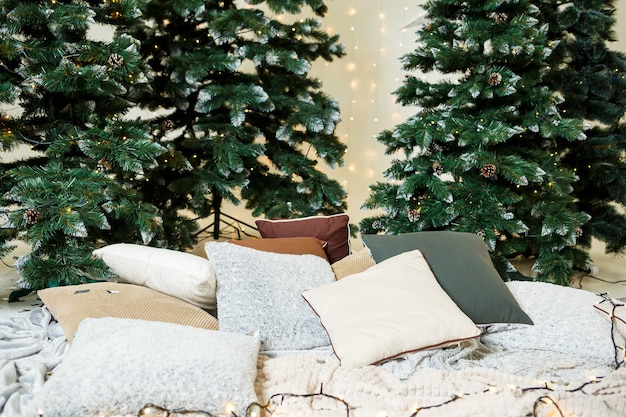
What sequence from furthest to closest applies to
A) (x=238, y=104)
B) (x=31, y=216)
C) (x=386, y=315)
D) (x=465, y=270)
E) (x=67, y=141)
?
(x=238, y=104) → (x=67, y=141) → (x=31, y=216) → (x=465, y=270) → (x=386, y=315)

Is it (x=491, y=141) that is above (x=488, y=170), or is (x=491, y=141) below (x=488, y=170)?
above

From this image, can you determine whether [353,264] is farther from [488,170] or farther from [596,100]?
[596,100]

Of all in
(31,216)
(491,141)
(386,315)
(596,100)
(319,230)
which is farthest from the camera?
(596,100)

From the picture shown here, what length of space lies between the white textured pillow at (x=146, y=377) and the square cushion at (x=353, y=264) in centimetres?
69

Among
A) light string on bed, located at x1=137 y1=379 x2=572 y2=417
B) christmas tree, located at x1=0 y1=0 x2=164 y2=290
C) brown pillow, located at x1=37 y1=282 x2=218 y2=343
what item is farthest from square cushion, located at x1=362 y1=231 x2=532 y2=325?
christmas tree, located at x1=0 y1=0 x2=164 y2=290

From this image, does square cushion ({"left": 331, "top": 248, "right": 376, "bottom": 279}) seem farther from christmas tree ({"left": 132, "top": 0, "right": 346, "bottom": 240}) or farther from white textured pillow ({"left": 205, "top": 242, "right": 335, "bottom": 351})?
christmas tree ({"left": 132, "top": 0, "right": 346, "bottom": 240})

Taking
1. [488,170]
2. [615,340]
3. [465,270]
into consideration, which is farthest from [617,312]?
[488,170]

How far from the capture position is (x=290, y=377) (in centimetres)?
130

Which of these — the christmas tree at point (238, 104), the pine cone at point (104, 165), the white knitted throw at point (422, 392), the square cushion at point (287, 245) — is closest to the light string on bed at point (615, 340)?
the white knitted throw at point (422, 392)

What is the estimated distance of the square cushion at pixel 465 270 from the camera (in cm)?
173

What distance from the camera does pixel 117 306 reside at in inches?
62.4

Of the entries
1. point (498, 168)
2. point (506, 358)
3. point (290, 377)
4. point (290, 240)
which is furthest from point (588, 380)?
point (498, 168)

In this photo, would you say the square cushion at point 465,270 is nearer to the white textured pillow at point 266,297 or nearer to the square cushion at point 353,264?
the square cushion at point 353,264

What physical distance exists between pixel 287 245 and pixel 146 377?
873 millimetres
